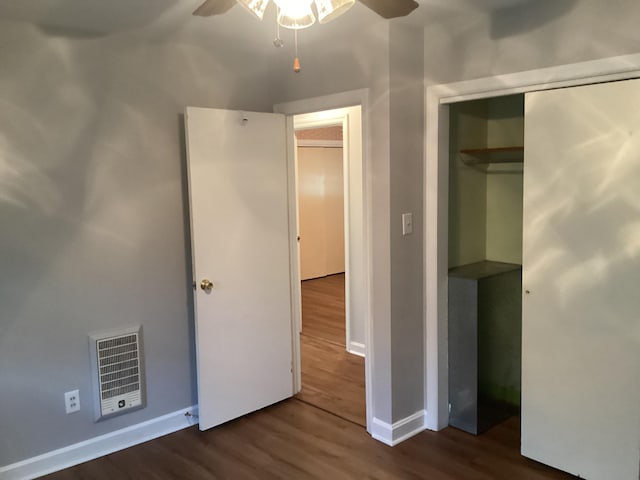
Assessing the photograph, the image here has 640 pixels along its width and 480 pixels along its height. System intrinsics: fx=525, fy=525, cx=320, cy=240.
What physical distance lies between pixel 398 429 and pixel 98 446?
1.65m

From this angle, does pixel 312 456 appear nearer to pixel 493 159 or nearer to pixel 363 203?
pixel 363 203

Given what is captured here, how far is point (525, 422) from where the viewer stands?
2666 millimetres

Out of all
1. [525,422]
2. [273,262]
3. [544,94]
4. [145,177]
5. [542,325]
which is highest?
[544,94]

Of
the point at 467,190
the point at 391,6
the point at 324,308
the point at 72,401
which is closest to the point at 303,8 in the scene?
the point at 391,6

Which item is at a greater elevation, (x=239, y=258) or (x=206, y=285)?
(x=239, y=258)

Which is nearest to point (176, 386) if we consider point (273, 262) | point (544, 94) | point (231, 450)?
point (231, 450)

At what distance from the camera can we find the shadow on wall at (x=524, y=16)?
2.36 m

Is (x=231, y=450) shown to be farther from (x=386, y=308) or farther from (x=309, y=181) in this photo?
(x=309, y=181)

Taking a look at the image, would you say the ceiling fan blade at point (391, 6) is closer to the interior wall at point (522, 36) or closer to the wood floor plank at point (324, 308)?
the interior wall at point (522, 36)

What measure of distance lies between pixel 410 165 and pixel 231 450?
185cm

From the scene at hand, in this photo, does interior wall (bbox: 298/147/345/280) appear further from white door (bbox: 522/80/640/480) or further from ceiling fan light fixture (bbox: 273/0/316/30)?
ceiling fan light fixture (bbox: 273/0/316/30)

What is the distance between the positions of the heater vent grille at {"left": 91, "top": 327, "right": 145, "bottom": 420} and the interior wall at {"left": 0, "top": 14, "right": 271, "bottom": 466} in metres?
0.06

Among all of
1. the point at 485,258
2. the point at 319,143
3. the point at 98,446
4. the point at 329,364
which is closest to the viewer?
the point at 98,446

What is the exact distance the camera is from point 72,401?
276 centimetres
